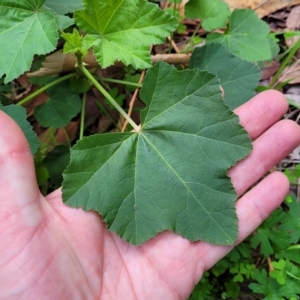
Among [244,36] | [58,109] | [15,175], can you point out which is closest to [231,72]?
[244,36]

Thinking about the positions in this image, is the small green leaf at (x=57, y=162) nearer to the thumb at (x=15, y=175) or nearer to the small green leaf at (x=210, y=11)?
the thumb at (x=15, y=175)

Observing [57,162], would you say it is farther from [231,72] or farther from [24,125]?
[231,72]

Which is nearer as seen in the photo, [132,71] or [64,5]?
[64,5]

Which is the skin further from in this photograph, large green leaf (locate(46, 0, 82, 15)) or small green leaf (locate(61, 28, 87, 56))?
large green leaf (locate(46, 0, 82, 15))

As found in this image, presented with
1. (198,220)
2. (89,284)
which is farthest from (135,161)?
(89,284)

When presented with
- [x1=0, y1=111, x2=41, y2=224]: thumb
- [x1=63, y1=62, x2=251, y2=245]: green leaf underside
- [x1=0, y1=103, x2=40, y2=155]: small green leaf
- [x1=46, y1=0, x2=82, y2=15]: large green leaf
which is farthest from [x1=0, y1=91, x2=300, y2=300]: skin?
[x1=46, y1=0, x2=82, y2=15]: large green leaf

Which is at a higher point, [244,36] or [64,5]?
[64,5]

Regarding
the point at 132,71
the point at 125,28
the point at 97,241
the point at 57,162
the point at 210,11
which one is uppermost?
the point at 125,28
